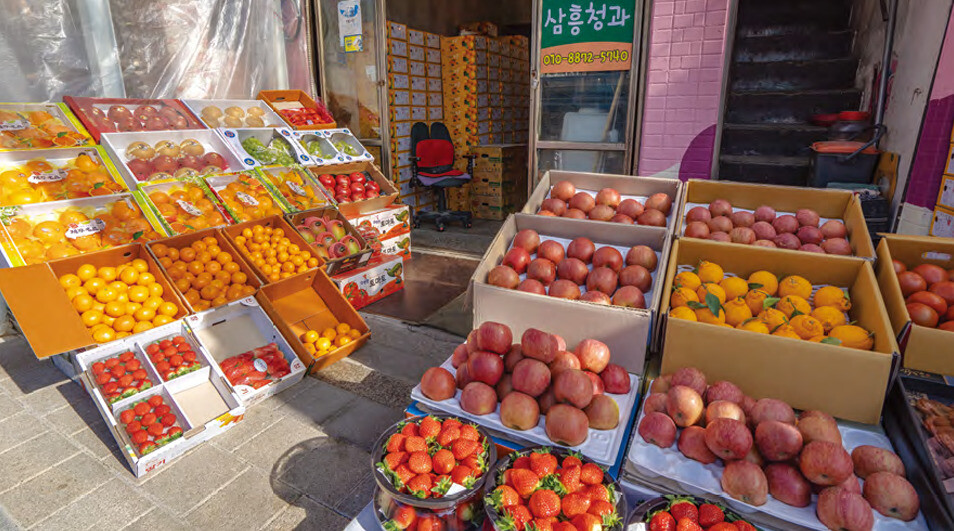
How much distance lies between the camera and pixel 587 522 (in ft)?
3.70

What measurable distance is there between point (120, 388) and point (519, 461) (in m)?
2.20

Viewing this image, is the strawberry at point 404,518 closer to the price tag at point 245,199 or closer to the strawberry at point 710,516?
the strawberry at point 710,516

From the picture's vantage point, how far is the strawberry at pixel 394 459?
4.36ft

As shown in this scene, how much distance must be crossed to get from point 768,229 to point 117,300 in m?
3.49

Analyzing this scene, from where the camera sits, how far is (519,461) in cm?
133

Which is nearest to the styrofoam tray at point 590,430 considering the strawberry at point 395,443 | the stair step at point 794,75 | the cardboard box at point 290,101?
the strawberry at point 395,443

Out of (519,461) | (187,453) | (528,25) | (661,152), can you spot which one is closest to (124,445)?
(187,453)

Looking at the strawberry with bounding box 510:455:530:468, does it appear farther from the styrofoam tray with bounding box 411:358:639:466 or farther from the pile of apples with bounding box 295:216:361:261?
the pile of apples with bounding box 295:216:361:261

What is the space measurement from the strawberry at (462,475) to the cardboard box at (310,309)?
1.94 metres

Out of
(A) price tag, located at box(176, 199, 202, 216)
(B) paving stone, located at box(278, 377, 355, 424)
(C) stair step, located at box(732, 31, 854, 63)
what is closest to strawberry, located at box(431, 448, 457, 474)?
(B) paving stone, located at box(278, 377, 355, 424)

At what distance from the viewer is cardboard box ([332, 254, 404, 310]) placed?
4.01m

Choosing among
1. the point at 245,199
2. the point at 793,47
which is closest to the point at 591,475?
the point at 245,199

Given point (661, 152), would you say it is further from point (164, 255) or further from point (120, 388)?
point (120, 388)

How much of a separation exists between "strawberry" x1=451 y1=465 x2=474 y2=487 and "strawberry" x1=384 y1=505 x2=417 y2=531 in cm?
14
